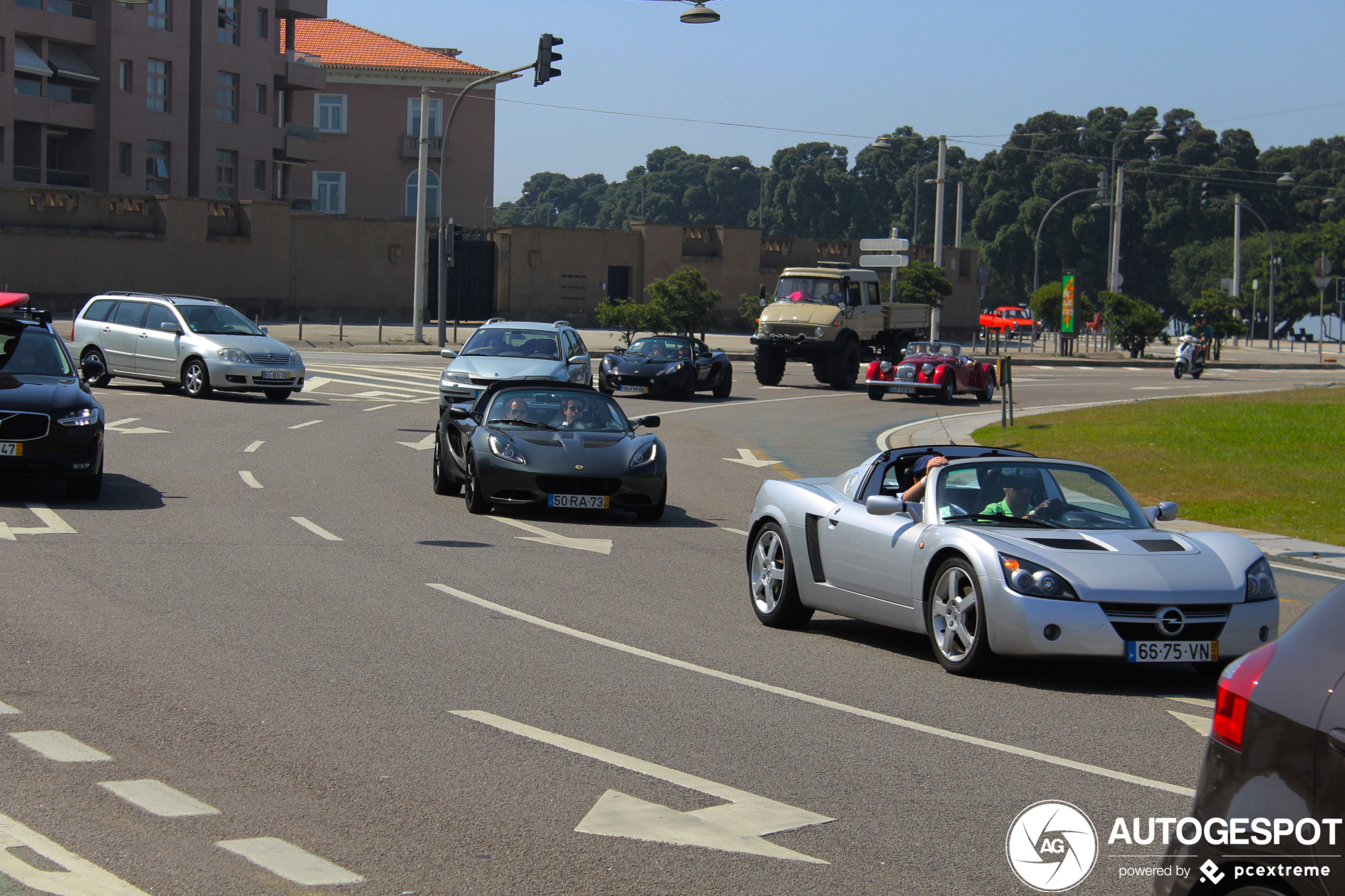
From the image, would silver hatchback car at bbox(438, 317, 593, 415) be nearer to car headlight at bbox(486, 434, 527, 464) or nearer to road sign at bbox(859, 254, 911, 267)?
car headlight at bbox(486, 434, 527, 464)

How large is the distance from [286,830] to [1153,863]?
118 inches

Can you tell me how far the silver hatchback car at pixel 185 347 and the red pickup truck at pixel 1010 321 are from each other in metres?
37.4

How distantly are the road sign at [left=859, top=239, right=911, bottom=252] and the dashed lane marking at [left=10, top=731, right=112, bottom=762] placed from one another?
1511 inches

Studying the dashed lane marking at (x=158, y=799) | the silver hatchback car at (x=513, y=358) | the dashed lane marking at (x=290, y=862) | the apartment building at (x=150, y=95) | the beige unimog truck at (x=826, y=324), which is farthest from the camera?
the apartment building at (x=150, y=95)

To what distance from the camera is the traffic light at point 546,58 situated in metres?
30.2

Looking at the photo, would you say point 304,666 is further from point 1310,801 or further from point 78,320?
point 78,320

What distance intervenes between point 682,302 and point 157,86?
Result: 30.5 m

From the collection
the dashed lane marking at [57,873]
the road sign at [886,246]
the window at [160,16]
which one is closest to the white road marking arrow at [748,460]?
the dashed lane marking at [57,873]

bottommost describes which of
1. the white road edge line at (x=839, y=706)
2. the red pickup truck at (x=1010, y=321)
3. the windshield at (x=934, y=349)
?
the white road edge line at (x=839, y=706)

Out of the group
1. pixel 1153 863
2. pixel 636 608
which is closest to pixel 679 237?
pixel 636 608

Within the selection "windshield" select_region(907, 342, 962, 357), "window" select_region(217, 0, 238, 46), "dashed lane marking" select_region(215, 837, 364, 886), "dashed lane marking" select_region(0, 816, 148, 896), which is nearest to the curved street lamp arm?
"windshield" select_region(907, 342, 962, 357)

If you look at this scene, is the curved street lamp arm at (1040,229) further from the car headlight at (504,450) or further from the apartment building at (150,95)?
the car headlight at (504,450)

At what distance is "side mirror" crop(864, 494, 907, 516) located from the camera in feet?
28.6

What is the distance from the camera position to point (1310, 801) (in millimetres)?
3164
